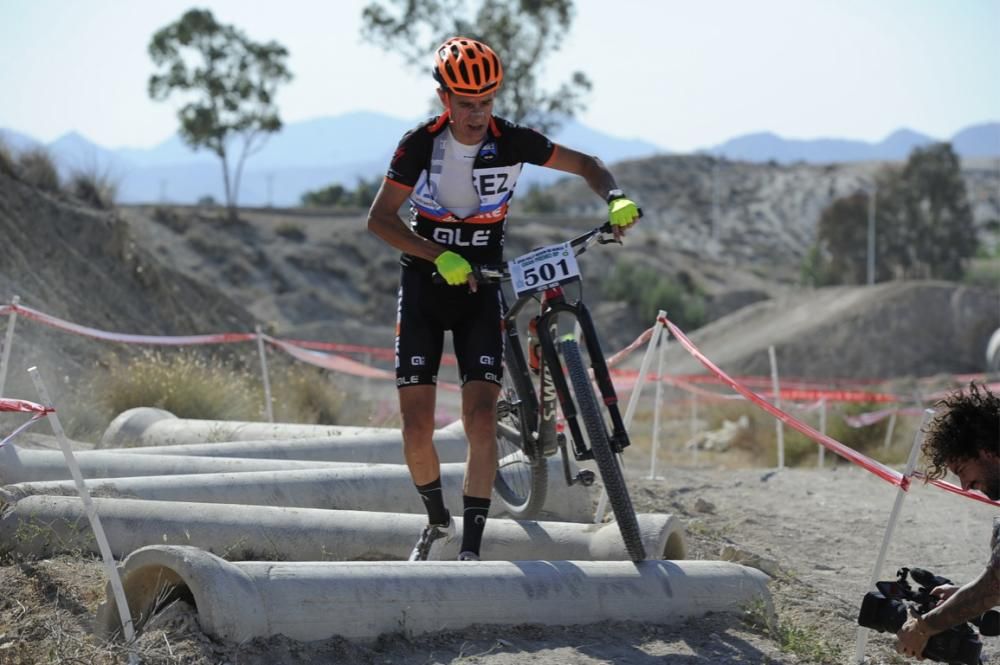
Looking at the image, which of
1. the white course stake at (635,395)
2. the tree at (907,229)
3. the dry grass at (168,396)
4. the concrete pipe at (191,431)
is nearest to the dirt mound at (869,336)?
the tree at (907,229)

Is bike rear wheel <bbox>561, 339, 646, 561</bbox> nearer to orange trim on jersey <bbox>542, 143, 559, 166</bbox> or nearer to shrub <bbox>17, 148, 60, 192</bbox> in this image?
orange trim on jersey <bbox>542, 143, 559, 166</bbox>

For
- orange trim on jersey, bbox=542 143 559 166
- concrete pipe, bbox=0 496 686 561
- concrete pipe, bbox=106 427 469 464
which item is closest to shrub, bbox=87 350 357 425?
concrete pipe, bbox=106 427 469 464

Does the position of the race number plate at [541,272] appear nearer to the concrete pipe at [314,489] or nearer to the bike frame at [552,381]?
the bike frame at [552,381]

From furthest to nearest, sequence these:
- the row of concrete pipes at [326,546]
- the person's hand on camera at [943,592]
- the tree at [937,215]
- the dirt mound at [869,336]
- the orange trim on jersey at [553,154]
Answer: the tree at [937,215] < the dirt mound at [869,336] < the orange trim on jersey at [553,154] < the row of concrete pipes at [326,546] < the person's hand on camera at [943,592]

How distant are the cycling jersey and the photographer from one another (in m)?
2.24

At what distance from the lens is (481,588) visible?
4688 mm

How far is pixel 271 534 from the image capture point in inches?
214

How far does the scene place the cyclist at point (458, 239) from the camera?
533cm

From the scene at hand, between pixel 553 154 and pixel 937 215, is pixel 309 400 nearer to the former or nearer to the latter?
pixel 553 154

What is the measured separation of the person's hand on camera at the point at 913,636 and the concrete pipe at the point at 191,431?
15.3ft

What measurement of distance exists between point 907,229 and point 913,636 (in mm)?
56020

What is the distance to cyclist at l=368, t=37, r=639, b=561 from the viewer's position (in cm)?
533

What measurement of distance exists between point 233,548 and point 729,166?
83.8 meters

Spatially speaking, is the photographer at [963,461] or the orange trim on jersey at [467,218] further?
the orange trim on jersey at [467,218]
